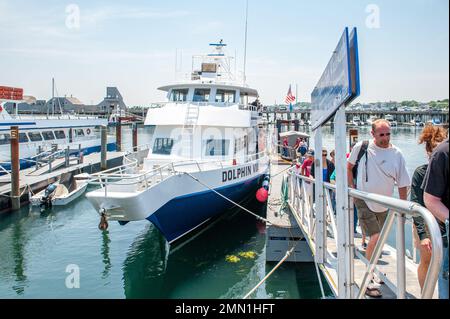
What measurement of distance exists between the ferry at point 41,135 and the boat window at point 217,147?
39.1 feet

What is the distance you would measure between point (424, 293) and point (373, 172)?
2325mm

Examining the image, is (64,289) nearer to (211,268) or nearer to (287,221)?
(211,268)

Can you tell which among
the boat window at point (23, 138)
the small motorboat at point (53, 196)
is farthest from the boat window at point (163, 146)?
the boat window at point (23, 138)

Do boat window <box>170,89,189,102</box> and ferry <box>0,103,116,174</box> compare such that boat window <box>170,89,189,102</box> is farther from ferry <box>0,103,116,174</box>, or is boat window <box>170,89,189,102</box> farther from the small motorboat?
ferry <box>0,103,116,174</box>

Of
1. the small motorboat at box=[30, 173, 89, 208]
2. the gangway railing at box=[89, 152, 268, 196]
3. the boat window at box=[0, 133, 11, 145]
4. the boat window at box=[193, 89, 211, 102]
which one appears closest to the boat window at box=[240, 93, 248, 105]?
the boat window at box=[193, 89, 211, 102]

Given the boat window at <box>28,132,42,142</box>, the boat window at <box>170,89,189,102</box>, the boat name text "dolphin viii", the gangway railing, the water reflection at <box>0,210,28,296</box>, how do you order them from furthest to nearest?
the boat window at <box>28,132,42,142</box>, the boat window at <box>170,89,189,102</box>, the boat name text "dolphin viii", the water reflection at <box>0,210,28,296</box>, the gangway railing

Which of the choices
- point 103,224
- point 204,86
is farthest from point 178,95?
point 103,224

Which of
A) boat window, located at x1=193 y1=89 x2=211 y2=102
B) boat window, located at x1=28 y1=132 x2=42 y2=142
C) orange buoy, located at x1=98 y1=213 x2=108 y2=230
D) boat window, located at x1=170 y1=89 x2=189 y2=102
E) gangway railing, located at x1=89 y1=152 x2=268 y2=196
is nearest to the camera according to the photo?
orange buoy, located at x1=98 y1=213 x2=108 y2=230

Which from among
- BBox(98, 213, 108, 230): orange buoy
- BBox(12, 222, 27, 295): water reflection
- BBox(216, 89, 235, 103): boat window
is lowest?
BBox(12, 222, 27, 295): water reflection

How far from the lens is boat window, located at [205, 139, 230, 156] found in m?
14.1

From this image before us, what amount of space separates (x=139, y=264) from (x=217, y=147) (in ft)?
16.0

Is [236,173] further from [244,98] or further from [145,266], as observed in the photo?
[244,98]
